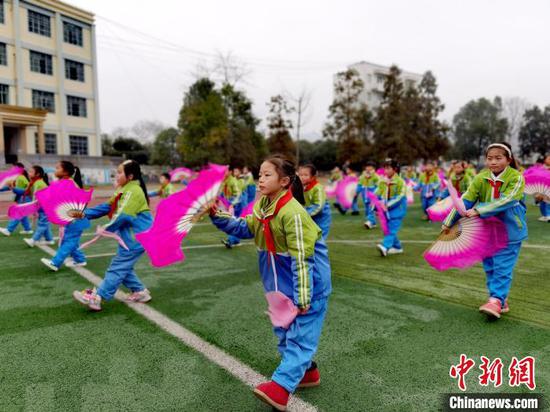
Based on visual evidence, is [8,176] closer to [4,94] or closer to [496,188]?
[496,188]

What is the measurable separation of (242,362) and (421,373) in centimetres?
144

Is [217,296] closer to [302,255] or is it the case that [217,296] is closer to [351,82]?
[302,255]

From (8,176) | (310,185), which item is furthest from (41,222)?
(310,185)

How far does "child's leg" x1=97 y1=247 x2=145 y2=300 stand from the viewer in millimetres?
4855

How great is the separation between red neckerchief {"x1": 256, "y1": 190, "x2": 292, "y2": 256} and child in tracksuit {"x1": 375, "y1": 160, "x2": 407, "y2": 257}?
17.2 ft

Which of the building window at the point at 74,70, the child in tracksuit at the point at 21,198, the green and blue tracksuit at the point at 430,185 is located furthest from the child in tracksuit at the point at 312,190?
the building window at the point at 74,70

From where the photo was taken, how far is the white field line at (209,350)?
3.05 m

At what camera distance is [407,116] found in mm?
46562

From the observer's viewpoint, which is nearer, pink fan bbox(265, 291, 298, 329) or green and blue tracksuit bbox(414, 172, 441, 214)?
pink fan bbox(265, 291, 298, 329)

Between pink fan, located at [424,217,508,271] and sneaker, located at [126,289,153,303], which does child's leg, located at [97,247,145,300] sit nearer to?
sneaker, located at [126,289,153,303]

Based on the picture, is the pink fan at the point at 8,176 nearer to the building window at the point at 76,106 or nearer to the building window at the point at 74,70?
the building window at the point at 76,106

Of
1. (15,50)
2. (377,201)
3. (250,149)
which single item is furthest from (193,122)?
(377,201)

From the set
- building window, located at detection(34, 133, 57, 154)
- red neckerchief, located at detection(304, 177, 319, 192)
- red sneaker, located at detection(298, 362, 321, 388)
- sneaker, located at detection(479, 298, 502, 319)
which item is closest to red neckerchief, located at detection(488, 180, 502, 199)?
sneaker, located at detection(479, 298, 502, 319)

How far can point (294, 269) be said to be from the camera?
2744mm
